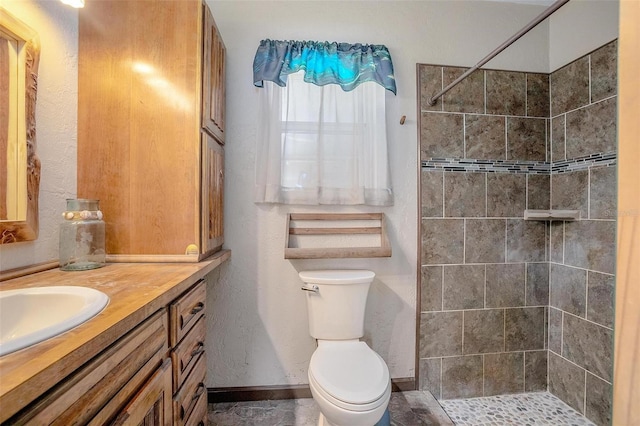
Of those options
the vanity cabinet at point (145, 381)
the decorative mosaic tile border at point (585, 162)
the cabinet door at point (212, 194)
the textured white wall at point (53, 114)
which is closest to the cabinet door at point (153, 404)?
the vanity cabinet at point (145, 381)

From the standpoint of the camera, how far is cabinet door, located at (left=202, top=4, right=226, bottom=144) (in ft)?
4.33

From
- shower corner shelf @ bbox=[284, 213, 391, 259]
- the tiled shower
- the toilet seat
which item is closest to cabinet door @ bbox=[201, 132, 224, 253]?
shower corner shelf @ bbox=[284, 213, 391, 259]

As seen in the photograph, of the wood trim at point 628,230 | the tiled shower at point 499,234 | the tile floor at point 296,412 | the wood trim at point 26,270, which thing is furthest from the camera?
the tiled shower at point 499,234

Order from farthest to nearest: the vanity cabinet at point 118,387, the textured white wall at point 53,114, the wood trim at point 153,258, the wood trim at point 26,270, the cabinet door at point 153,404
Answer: the wood trim at point 153,258
the textured white wall at point 53,114
the wood trim at point 26,270
the cabinet door at point 153,404
the vanity cabinet at point 118,387

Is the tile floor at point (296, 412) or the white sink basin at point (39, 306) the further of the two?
the tile floor at point (296, 412)

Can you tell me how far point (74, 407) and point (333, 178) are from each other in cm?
144

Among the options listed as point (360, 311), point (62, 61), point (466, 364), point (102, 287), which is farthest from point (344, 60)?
point (466, 364)

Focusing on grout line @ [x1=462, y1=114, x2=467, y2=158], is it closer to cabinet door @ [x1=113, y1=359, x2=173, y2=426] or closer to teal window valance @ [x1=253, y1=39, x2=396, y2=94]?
teal window valance @ [x1=253, y1=39, x2=396, y2=94]

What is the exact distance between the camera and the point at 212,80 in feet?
4.65

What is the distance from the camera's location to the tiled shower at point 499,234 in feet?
5.75

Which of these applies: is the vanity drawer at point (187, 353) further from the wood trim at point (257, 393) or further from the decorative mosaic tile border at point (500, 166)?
the decorative mosaic tile border at point (500, 166)

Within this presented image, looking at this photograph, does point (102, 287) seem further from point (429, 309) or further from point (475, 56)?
point (475, 56)

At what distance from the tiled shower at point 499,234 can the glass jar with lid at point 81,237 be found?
68.9 inches

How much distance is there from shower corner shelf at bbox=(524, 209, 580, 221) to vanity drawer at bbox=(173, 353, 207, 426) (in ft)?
6.91
